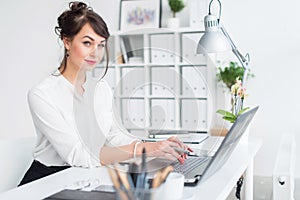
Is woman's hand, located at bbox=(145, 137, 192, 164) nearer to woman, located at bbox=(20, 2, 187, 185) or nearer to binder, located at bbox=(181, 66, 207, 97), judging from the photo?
woman, located at bbox=(20, 2, 187, 185)

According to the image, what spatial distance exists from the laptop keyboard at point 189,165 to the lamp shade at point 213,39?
51 centimetres

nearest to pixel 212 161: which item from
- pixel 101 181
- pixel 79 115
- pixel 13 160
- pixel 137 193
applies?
pixel 137 193

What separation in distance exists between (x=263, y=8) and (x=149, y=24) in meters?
0.75

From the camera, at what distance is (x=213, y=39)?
6.67 feet

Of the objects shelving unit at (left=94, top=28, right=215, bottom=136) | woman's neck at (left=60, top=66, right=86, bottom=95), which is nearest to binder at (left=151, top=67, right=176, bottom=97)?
shelving unit at (left=94, top=28, right=215, bottom=136)

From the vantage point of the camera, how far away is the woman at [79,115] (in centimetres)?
159

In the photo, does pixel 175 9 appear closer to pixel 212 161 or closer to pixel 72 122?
pixel 72 122

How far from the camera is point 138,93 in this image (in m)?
1.55

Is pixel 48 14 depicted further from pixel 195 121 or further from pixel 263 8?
pixel 195 121

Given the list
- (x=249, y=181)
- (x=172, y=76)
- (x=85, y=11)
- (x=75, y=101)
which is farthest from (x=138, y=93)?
(x=249, y=181)

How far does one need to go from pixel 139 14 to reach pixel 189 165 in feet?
6.05

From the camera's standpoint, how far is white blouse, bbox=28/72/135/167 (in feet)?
5.23

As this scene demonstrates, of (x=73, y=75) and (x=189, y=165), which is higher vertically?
(x=73, y=75)

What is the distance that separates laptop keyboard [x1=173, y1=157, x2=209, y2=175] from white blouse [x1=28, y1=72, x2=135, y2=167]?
0.79ft
